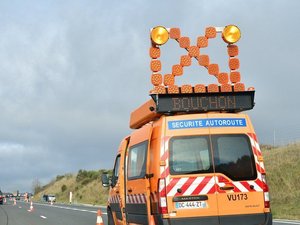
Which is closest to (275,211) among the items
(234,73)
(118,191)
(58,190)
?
(118,191)

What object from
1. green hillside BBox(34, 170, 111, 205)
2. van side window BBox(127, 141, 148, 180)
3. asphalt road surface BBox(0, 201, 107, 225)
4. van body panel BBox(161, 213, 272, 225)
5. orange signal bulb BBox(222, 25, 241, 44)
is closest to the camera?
van body panel BBox(161, 213, 272, 225)

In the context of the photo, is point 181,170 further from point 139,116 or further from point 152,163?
point 139,116

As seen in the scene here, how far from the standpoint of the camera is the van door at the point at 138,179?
8.83m

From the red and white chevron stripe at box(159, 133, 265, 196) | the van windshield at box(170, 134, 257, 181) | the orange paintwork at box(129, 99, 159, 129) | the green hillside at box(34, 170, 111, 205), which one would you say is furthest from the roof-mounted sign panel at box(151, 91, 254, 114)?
the green hillside at box(34, 170, 111, 205)

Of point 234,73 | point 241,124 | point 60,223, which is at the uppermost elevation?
point 234,73

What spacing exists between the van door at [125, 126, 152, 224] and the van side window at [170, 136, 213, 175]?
2.46 ft

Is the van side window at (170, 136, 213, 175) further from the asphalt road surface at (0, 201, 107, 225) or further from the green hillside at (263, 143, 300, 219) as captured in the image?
the green hillside at (263, 143, 300, 219)

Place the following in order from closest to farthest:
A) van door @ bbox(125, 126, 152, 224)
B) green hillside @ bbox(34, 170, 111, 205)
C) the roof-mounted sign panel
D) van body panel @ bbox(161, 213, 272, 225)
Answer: van body panel @ bbox(161, 213, 272, 225) < the roof-mounted sign panel < van door @ bbox(125, 126, 152, 224) < green hillside @ bbox(34, 170, 111, 205)

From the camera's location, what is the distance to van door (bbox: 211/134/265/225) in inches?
315

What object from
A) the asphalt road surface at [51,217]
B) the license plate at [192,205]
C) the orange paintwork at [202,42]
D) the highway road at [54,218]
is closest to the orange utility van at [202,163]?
the license plate at [192,205]

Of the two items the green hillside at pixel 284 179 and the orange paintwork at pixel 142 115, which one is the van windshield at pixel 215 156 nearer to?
the orange paintwork at pixel 142 115

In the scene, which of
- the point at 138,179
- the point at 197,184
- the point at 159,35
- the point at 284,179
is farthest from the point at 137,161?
the point at 284,179

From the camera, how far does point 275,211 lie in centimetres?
2303

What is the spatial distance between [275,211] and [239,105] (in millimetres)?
15679
